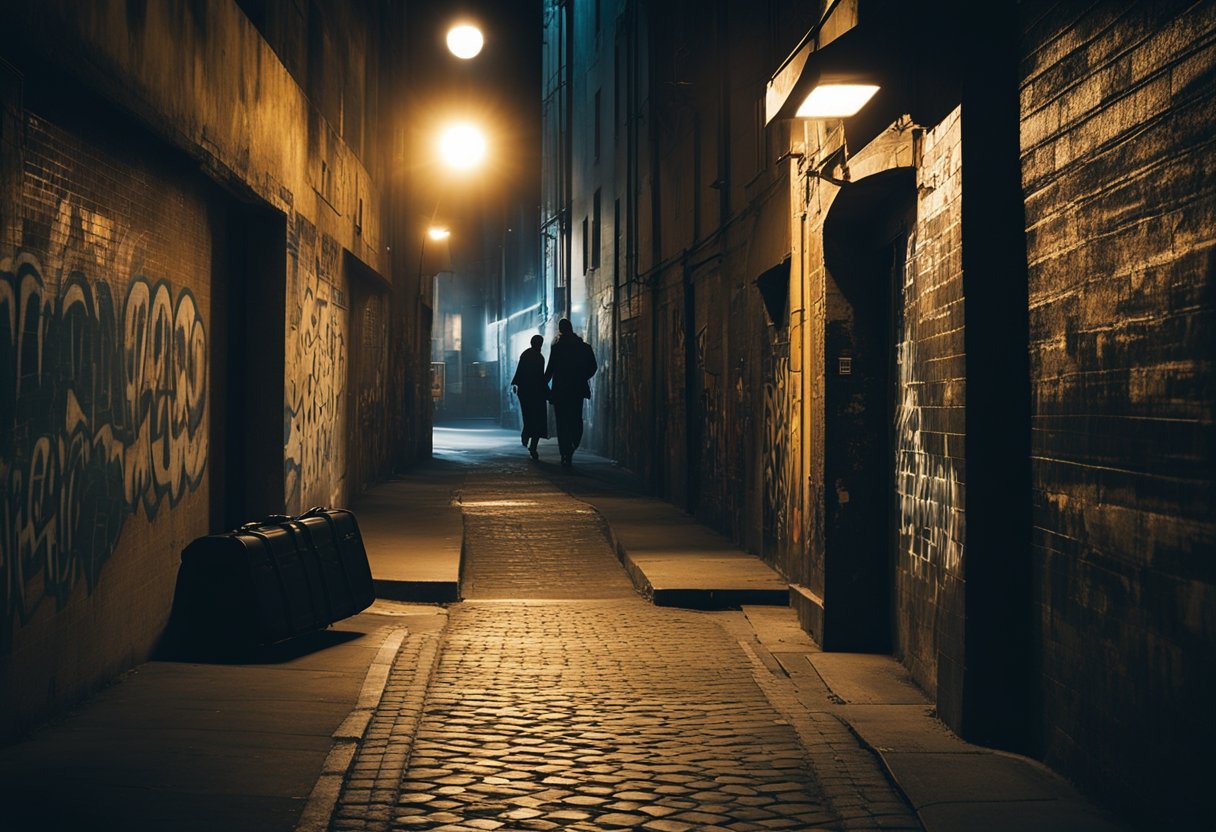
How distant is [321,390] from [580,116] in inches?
678

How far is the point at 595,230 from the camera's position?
26.9 metres

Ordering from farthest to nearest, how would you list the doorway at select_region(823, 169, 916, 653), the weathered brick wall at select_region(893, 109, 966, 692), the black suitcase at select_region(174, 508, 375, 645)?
the doorway at select_region(823, 169, 916, 653) → the black suitcase at select_region(174, 508, 375, 645) → the weathered brick wall at select_region(893, 109, 966, 692)

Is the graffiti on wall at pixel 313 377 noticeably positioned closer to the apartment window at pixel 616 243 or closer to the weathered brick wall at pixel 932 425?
the weathered brick wall at pixel 932 425

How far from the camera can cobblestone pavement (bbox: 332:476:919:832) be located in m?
5.12

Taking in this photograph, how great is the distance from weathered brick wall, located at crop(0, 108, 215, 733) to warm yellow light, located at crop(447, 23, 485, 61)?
9.98 metres

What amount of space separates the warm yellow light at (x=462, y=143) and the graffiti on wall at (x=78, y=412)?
1203 centimetres

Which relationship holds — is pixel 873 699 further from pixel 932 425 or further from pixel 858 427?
pixel 858 427

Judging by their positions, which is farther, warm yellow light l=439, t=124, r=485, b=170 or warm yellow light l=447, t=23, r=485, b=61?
warm yellow light l=439, t=124, r=485, b=170

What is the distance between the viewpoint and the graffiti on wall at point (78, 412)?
5574 millimetres

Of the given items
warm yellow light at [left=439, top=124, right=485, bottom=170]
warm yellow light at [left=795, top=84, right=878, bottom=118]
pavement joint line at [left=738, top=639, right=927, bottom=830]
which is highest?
warm yellow light at [left=439, top=124, right=485, bottom=170]

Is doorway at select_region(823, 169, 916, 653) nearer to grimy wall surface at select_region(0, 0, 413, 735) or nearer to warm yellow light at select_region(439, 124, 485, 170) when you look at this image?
grimy wall surface at select_region(0, 0, 413, 735)

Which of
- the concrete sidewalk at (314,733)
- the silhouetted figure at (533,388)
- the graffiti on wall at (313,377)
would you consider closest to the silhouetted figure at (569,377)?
the silhouetted figure at (533,388)

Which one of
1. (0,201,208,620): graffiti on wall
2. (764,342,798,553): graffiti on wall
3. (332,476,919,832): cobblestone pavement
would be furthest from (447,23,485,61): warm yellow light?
(0,201,208,620): graffiti on wall

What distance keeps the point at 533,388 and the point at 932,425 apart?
53.8 feet
